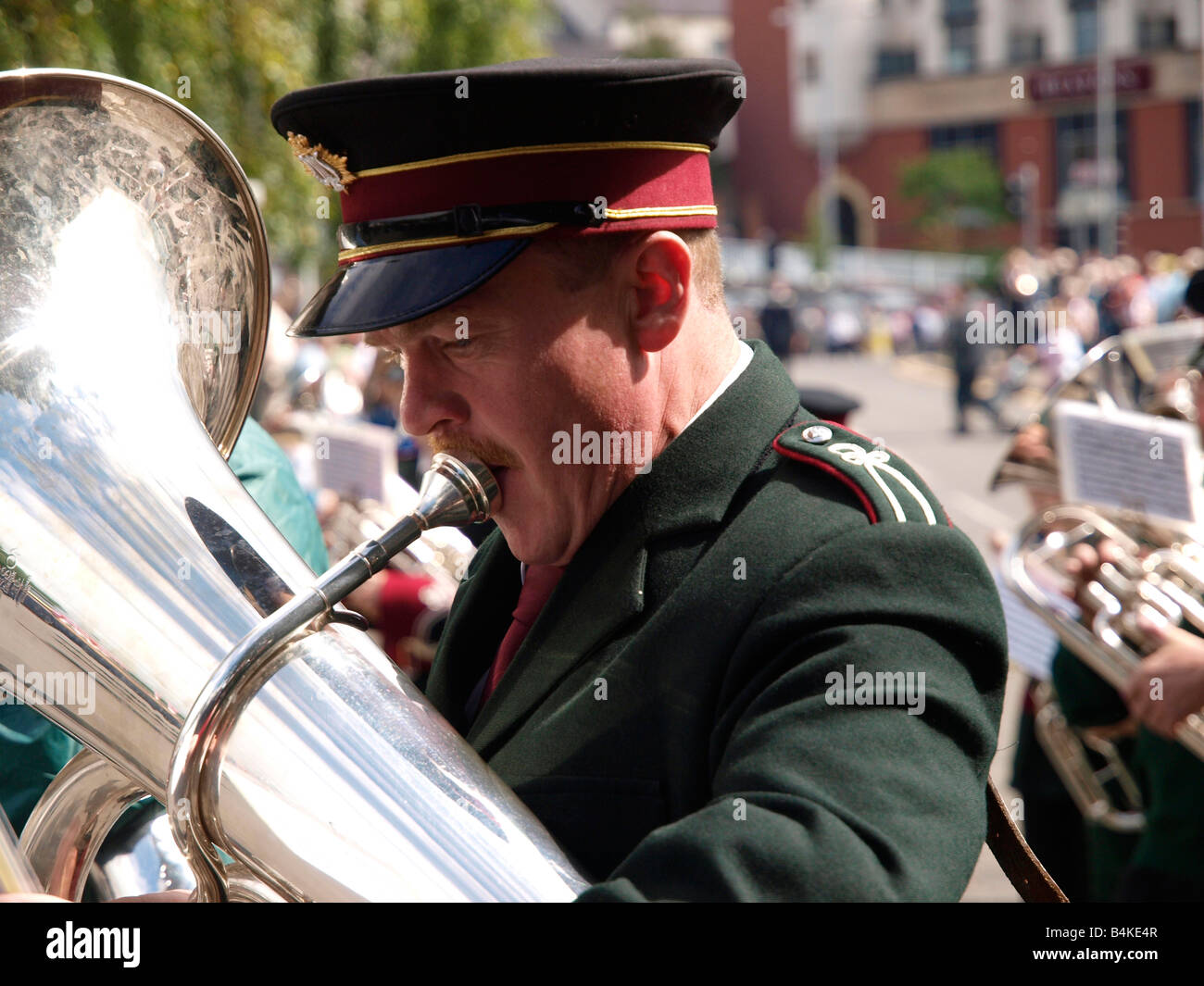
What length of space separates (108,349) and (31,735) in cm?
89

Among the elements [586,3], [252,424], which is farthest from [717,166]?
[252,424]

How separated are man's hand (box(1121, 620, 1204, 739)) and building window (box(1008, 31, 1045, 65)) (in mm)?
41801

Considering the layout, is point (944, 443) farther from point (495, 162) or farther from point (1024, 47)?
point (1024, 47)

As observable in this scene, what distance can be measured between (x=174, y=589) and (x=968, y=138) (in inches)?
1792

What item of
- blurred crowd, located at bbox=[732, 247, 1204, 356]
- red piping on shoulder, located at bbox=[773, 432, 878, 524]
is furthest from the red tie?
blurred crowd, located at bbox=[732, 247, 1204, 356]

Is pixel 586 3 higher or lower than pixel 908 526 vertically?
higher

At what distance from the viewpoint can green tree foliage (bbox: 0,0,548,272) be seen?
4.80 meters

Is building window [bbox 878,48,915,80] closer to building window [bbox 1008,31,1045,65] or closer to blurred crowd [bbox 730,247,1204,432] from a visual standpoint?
building window [bbox 1008,31,1045,65]

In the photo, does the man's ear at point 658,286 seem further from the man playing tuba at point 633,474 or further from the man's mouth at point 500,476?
the man's mouth at point 500,476

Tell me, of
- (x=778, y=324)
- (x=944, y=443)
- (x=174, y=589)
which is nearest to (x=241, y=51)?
(x=174, y=589)

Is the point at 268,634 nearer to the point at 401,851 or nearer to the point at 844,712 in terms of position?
the point at 401,851

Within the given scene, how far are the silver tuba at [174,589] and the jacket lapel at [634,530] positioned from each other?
0.16m

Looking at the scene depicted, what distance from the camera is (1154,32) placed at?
37.2 m

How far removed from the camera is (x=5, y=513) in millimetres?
1339
